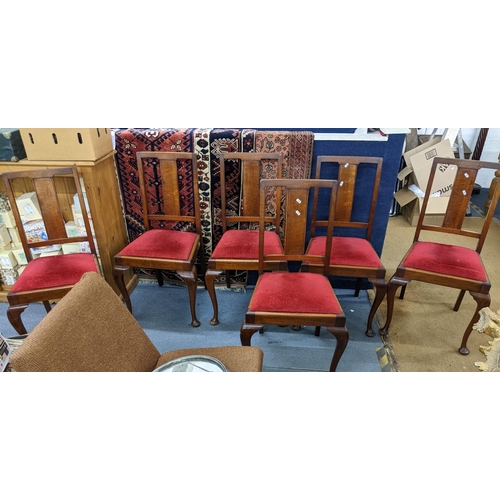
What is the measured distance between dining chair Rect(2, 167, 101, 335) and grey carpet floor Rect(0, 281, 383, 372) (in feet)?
1.54

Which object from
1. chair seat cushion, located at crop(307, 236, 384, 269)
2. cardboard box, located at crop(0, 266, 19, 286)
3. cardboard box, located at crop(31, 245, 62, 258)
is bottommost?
cardboard box, located at crop(0, 266, 19, 286)

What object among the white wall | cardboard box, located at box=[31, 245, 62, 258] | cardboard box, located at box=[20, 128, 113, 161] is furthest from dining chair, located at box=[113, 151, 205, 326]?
the white wall

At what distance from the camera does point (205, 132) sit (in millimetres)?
2264

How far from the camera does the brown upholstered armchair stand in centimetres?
95

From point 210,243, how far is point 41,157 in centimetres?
115

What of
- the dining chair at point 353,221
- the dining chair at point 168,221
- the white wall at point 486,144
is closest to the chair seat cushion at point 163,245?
the dining chair at point 168,221

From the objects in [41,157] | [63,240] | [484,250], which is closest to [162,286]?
[63,240]

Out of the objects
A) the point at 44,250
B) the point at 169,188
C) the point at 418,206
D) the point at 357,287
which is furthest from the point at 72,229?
the point at 418,206

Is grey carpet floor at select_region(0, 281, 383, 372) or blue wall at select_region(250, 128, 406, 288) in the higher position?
blue wall at select_region(250, 128, 406, 288)

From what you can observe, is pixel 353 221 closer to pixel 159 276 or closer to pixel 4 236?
pixel 159 276

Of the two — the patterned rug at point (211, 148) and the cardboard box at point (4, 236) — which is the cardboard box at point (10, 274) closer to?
the cardboard box at point (4, 236)

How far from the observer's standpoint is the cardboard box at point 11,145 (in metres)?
2.03

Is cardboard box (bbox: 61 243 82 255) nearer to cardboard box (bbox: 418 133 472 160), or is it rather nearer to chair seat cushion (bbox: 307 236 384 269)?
chair seat cushion (bbox: 307 236 384 269)

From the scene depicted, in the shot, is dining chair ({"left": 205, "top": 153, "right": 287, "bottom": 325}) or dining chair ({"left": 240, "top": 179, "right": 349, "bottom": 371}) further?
dining chair ({"left": 205, "top": 153, "right": 287, "bottom": 325})
